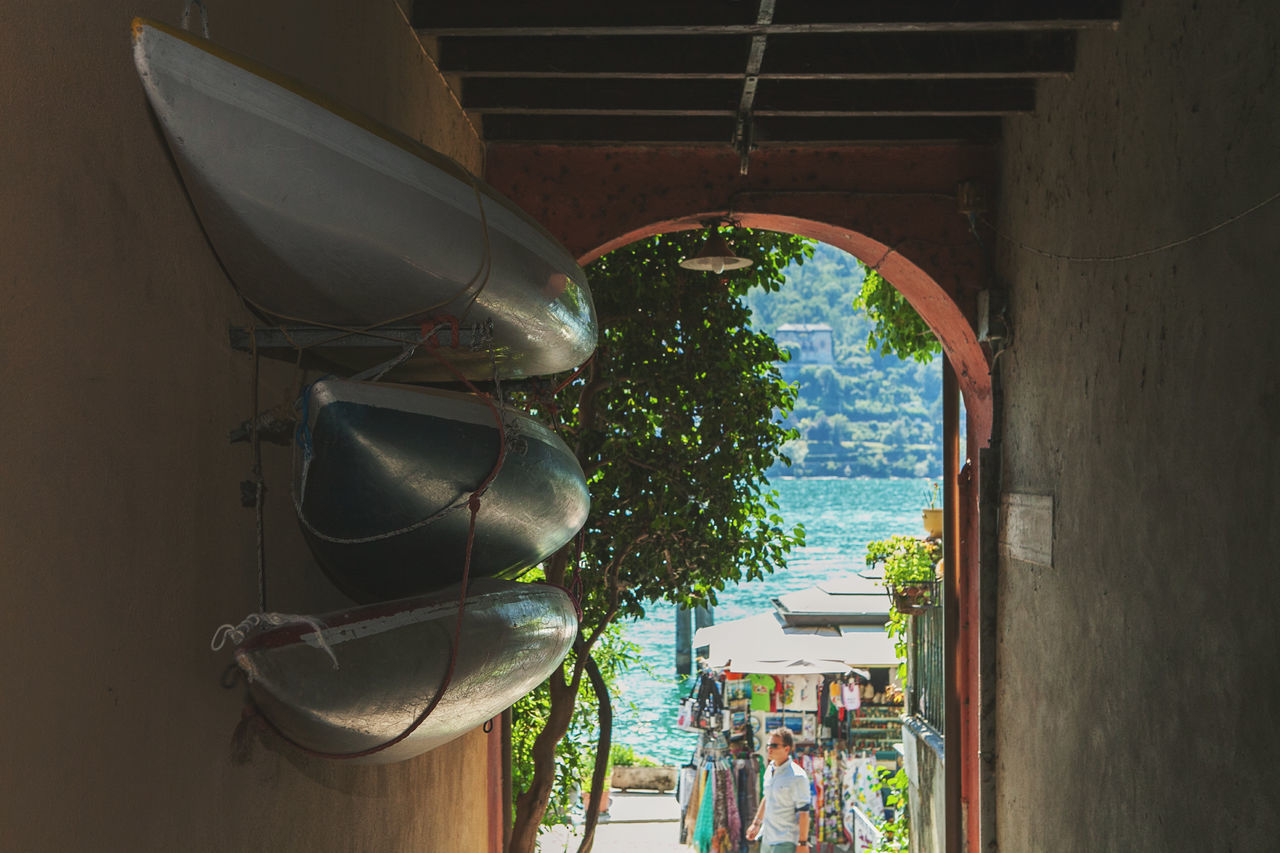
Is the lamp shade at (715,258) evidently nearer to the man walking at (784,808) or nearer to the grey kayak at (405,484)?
the grey kayak at (405,484)

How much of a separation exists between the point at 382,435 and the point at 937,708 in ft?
17.3

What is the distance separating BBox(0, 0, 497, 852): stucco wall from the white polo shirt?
18.3 ft

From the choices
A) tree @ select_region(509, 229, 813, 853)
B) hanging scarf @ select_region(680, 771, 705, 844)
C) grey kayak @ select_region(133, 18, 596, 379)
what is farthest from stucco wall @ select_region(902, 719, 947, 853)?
grey kayak @ select_region(133, 18, 596, 379)

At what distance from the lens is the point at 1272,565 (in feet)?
7.14

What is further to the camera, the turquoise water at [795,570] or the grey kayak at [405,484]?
the turquoise water at [795,570]

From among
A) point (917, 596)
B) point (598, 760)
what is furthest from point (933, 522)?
point (598, 760)

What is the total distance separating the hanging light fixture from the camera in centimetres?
476

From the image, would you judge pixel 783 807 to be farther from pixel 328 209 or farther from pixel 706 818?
pixel 328 209

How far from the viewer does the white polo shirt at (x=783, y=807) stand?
751 centimetres

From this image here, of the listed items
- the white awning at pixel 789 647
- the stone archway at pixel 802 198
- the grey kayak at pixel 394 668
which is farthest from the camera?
the white awning at pixel 789 647

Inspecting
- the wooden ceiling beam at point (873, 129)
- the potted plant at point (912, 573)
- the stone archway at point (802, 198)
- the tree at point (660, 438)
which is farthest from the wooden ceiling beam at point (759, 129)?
the potted plant at point (912, 573)

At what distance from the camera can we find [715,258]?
15.6 feet

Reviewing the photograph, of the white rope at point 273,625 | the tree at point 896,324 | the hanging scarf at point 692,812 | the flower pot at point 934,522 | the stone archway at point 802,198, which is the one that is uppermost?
the stone archway at point 802,198

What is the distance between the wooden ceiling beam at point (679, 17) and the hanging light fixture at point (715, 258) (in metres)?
1.35
